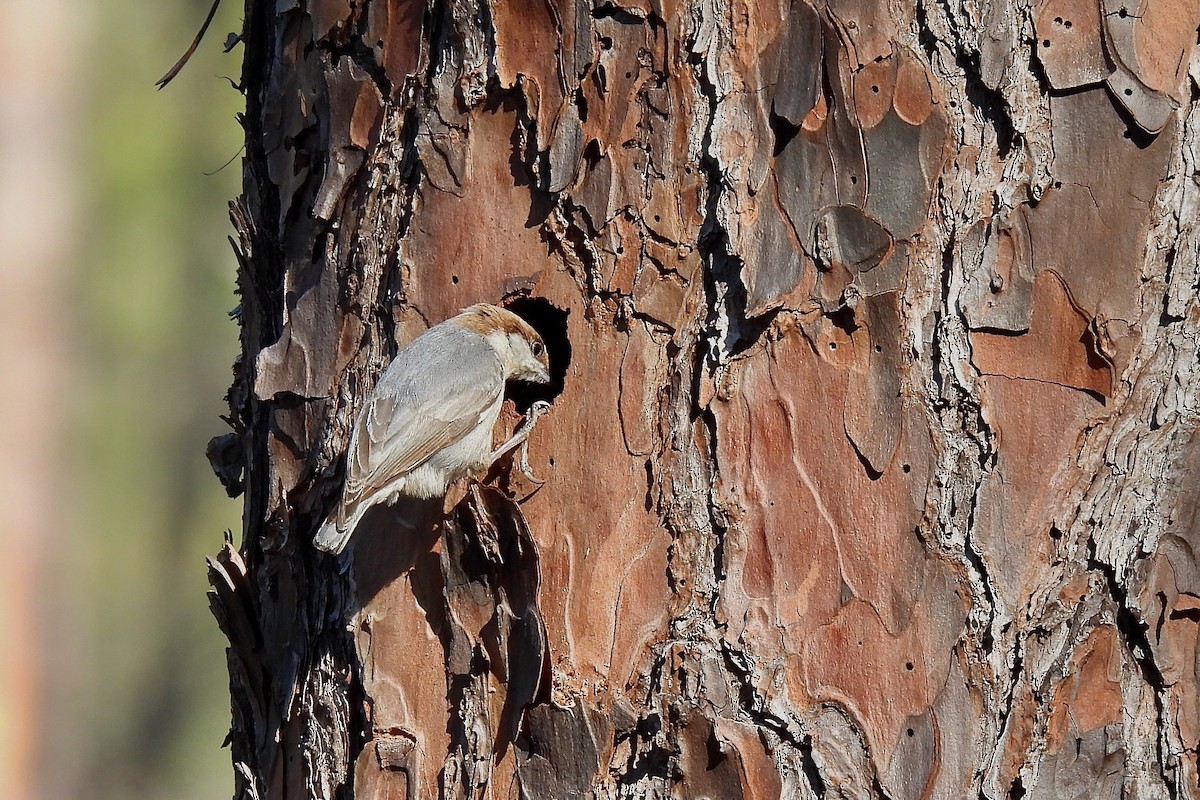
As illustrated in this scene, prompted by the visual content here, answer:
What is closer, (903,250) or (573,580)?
(903,250)

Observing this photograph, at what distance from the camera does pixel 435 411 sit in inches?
101

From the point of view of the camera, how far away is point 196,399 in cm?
739

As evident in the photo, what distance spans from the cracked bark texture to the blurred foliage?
4.58m

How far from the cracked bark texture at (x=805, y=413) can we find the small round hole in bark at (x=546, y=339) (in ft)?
0.26

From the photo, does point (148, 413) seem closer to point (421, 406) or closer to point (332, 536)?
point (421, 406)

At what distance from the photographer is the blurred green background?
17.5ft

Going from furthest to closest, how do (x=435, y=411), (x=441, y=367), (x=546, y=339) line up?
(x=546, y=339)
(x=435, y=411)
(x=441, y=367)

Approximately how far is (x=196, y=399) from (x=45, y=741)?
2.41 meters

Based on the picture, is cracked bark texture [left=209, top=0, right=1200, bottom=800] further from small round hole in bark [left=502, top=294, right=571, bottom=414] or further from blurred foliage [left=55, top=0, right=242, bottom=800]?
blurred foliage [left=55, top=0, right=242, bottom=800]

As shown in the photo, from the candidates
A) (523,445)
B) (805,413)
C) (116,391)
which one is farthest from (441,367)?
(116,391)

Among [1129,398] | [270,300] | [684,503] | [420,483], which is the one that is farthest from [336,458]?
[1129,398]

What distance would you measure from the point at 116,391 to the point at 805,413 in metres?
5.69

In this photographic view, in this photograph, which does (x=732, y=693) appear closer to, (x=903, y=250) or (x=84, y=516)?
(x=903, y=250)

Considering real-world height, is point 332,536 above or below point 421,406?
below
